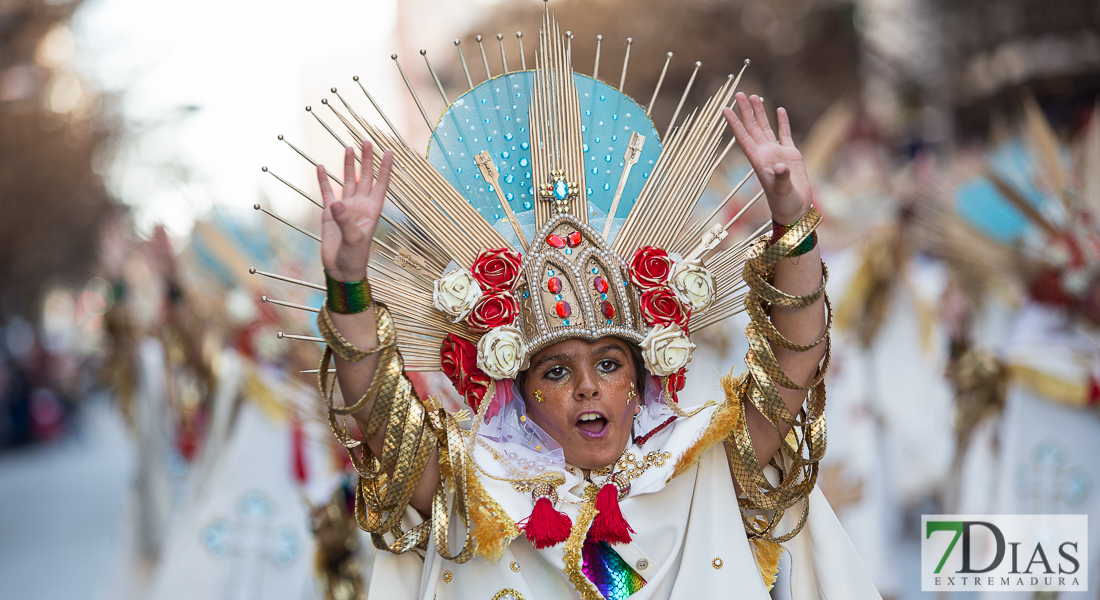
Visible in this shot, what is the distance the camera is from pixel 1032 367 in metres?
4.88

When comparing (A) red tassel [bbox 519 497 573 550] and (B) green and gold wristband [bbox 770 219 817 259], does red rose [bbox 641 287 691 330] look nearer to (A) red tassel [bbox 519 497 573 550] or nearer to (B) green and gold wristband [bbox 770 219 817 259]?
(B) green and gold wristband [bbox 770 219 817 259]

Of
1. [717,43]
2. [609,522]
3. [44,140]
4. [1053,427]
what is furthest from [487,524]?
[717,43]

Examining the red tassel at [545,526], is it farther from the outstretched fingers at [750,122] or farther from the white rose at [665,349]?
the outstretched fingers at [750,122]

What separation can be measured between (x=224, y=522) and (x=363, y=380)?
3921 mm

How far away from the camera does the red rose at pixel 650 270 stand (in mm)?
2473

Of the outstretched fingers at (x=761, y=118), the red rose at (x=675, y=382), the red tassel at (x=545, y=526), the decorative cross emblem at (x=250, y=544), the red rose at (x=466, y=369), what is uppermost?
the outstretched fingers at (x=761, y=118)

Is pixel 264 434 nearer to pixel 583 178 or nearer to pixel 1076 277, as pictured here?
pixel 583 178

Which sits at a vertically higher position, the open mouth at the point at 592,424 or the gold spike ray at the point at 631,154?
the gold spike ray at the point at 631,154

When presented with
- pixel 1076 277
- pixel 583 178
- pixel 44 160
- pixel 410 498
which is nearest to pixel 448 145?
pixel 583 178

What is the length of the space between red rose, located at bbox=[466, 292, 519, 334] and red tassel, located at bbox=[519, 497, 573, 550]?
445 millimetres

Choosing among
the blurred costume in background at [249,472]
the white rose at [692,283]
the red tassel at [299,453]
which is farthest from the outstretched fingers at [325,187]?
the red tassel at [299,453]

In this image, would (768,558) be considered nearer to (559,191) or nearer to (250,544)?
(559,191)

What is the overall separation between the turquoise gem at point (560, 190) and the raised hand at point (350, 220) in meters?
0.51

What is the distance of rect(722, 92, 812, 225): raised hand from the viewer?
2.20m
